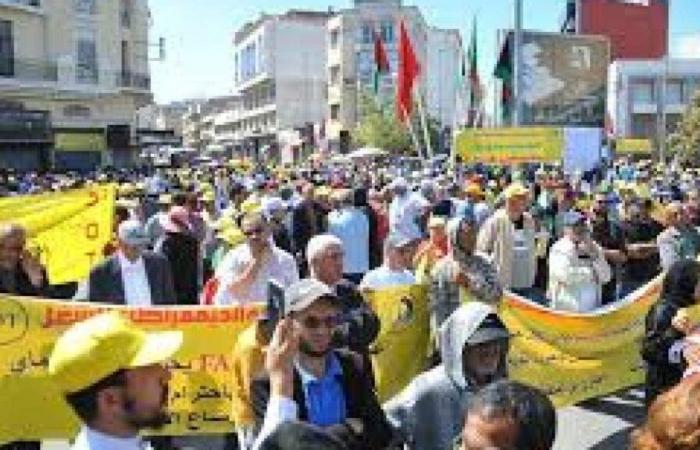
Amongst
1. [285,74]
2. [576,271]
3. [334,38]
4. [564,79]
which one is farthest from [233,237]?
[285,74]

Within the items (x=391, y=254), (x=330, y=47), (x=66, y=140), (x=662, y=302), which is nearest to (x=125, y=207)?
(x=391, y=254)

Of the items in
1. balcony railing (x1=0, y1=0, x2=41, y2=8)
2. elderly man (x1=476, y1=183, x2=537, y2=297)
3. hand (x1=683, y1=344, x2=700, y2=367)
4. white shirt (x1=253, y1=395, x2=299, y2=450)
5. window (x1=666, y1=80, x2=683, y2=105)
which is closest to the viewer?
white shirt (x1=253, y1=395, x2=299, y2=450)

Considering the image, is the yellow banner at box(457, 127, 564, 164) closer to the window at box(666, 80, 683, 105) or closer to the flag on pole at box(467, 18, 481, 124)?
the flag on pole at box(467, 18, 481, 124)

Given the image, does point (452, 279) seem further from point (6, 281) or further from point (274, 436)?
point (274, 436)

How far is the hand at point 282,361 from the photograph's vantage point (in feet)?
12.8

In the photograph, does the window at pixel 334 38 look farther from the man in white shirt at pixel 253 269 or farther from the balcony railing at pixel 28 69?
the man in white shirt at pixel 253 269

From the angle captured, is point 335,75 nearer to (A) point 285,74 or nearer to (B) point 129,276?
(A) point 285,74

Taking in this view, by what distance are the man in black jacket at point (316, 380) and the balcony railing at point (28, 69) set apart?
45.0 metres

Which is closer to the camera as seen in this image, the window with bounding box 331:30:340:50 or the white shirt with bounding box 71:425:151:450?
the white shirt with bounding box 71:425:151:450

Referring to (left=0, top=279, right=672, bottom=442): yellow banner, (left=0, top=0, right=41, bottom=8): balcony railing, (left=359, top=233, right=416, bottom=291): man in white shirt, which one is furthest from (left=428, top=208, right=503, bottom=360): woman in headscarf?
(left=0, top=0, right=41, bottom=8): balcony railing

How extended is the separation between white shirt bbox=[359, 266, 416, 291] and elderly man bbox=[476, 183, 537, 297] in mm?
2093

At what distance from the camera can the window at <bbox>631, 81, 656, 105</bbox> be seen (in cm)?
9606

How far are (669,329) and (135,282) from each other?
336 centimetres

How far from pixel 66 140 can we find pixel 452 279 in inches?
1472
